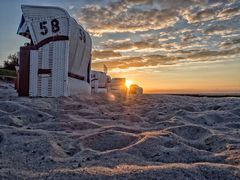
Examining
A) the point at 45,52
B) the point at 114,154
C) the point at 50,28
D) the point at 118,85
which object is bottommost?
the point at 114,154

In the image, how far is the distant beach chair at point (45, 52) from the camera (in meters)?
6.70

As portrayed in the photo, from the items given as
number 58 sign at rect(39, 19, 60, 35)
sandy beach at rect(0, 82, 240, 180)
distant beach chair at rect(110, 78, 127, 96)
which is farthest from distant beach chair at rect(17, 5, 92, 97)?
distant beach chair at rect(110, 78, 127, 96)

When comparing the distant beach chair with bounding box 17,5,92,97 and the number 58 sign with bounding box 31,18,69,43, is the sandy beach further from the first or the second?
the number 58 sign with bounding box 31,18,69,43

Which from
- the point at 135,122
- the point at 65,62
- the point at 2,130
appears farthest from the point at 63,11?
the point at 2,130

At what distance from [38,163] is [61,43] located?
18.4ft

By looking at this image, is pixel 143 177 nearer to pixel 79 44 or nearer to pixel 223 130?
pixel 223 130

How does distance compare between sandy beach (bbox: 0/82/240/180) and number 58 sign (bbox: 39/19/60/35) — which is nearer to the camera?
sandy beach (bbox: 0/82/240/180)

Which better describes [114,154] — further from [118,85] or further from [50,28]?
[118,85]

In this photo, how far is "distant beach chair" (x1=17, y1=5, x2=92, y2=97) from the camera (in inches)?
264

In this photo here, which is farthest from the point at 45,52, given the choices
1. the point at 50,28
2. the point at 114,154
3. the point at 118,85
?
the point at 118,85

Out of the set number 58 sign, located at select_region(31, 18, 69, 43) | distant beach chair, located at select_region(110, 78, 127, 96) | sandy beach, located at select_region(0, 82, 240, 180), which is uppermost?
number 58 sign, located at select_region(31, 18, 69, 43)

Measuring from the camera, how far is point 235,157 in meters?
1.78

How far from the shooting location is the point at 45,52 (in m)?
6.75

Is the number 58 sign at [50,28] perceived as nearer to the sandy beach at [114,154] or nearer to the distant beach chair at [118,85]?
the sandy beach at [114,154]
